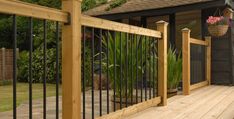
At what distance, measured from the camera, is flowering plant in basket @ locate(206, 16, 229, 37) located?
7812mm

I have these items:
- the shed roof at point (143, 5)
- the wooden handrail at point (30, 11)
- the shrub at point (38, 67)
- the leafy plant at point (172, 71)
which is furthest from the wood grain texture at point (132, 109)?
the shrub at point (38, 67)

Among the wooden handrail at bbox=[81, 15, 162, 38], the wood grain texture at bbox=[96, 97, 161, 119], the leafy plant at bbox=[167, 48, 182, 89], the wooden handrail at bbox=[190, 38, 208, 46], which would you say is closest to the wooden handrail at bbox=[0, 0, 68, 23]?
the wooden handrail at bbox=[81, 15, 162, 38]

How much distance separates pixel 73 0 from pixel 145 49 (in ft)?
7.23

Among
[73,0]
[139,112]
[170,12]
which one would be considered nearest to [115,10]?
[170,12]

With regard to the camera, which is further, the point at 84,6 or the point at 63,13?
the point at 84,6

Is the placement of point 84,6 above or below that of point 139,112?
above

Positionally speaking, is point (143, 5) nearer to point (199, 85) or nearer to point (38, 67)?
point (199, 85)

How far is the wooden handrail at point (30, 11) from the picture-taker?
6.57 ft

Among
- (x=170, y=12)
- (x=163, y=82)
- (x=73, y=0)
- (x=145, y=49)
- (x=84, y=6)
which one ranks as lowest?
(x=163, y=82)

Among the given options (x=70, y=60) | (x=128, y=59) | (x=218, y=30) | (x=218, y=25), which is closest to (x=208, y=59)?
(x=218, y=30)

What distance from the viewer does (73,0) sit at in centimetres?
261

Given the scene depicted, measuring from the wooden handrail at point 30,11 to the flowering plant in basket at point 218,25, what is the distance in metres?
5.95

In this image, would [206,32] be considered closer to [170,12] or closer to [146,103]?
[170,12]

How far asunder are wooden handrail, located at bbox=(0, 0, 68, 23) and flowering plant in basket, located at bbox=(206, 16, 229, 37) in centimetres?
595
